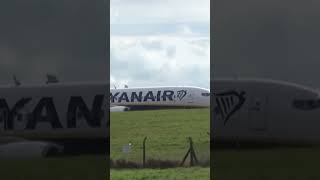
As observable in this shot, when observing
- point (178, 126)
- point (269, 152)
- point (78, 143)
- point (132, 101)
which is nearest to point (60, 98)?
point (78, 143)

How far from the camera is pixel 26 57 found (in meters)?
3.42

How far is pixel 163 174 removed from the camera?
5.70 m

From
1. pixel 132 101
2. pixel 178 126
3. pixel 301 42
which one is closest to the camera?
pixel 301 42

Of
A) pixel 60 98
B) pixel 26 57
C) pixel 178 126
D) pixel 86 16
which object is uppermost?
pixel 86 16

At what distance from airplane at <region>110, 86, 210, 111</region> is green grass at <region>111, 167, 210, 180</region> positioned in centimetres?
919

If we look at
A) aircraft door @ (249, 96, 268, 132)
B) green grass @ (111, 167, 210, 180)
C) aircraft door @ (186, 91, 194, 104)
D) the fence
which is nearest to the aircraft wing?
aircraft door @ (249, 96, 268, 132)

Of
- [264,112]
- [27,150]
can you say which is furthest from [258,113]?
[27,150]

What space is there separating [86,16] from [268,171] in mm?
1375

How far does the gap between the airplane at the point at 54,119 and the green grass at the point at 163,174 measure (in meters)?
1.79

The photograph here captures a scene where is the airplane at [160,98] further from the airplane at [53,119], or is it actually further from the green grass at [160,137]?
the airplane at [53,119]

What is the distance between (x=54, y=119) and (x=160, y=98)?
1264 cm

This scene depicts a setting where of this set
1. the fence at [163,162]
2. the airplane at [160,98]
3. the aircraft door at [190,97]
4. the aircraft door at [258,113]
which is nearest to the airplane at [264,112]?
the aircraft door at [258,113]

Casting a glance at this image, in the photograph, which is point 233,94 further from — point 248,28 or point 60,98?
point 60,98

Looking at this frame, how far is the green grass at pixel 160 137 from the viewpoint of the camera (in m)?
7.04
